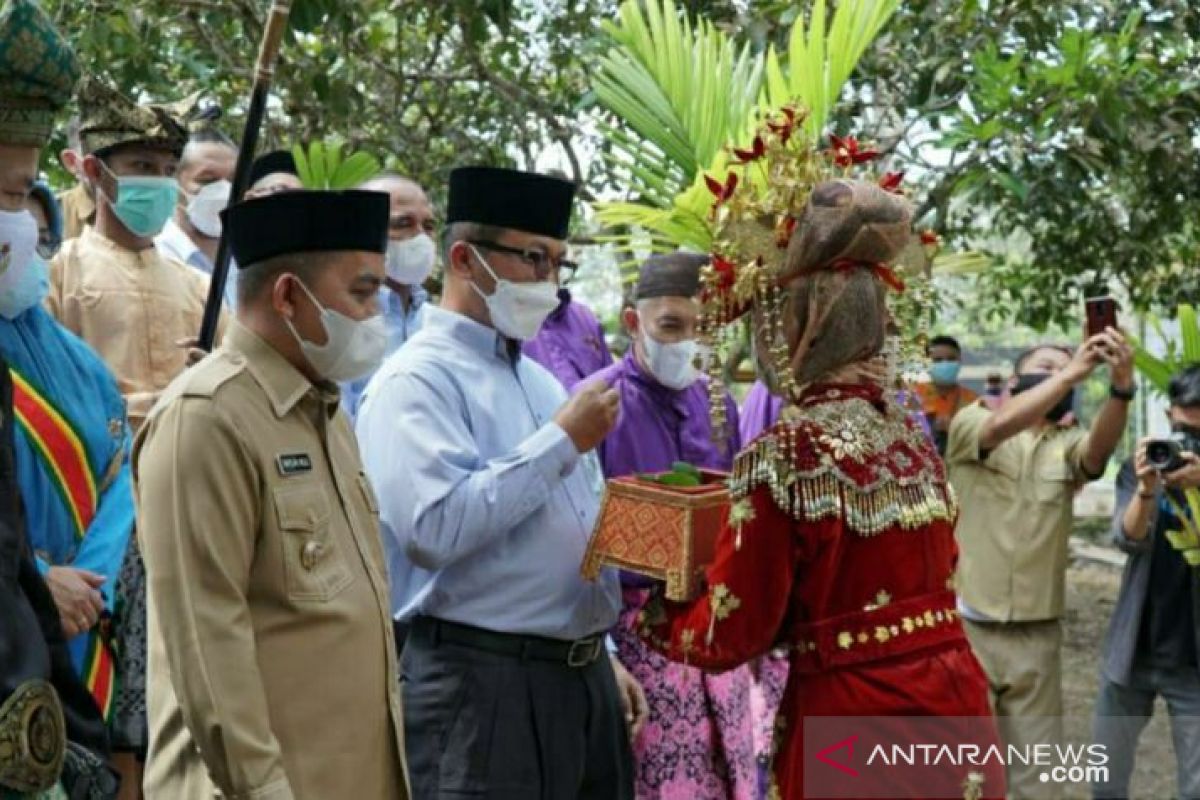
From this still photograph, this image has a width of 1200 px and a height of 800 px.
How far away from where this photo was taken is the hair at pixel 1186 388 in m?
6.44

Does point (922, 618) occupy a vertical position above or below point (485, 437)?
below

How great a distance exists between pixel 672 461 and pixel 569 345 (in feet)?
3.07

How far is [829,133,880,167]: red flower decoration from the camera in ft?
12.6

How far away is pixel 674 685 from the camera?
15.9 feet

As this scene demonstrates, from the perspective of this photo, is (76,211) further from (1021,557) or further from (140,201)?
(1021,557)

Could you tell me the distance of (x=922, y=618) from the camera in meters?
3.62

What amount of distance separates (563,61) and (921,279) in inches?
214

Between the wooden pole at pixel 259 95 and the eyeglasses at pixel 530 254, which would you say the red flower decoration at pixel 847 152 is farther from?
the wooden pole at pixel 259 95

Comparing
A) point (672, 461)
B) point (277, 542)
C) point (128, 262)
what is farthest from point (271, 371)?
point (672, 461)

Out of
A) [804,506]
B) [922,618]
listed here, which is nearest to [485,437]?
[804,506]

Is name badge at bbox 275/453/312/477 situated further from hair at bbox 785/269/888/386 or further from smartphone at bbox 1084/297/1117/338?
smartphone at bbox 1084/297/1117/338

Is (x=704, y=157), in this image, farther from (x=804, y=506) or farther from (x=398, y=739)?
(x=398, y=739)

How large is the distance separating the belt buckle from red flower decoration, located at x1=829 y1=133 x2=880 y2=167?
1266 millimetres

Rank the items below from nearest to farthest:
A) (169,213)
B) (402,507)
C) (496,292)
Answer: (402,507), (496,292), (169,213)
